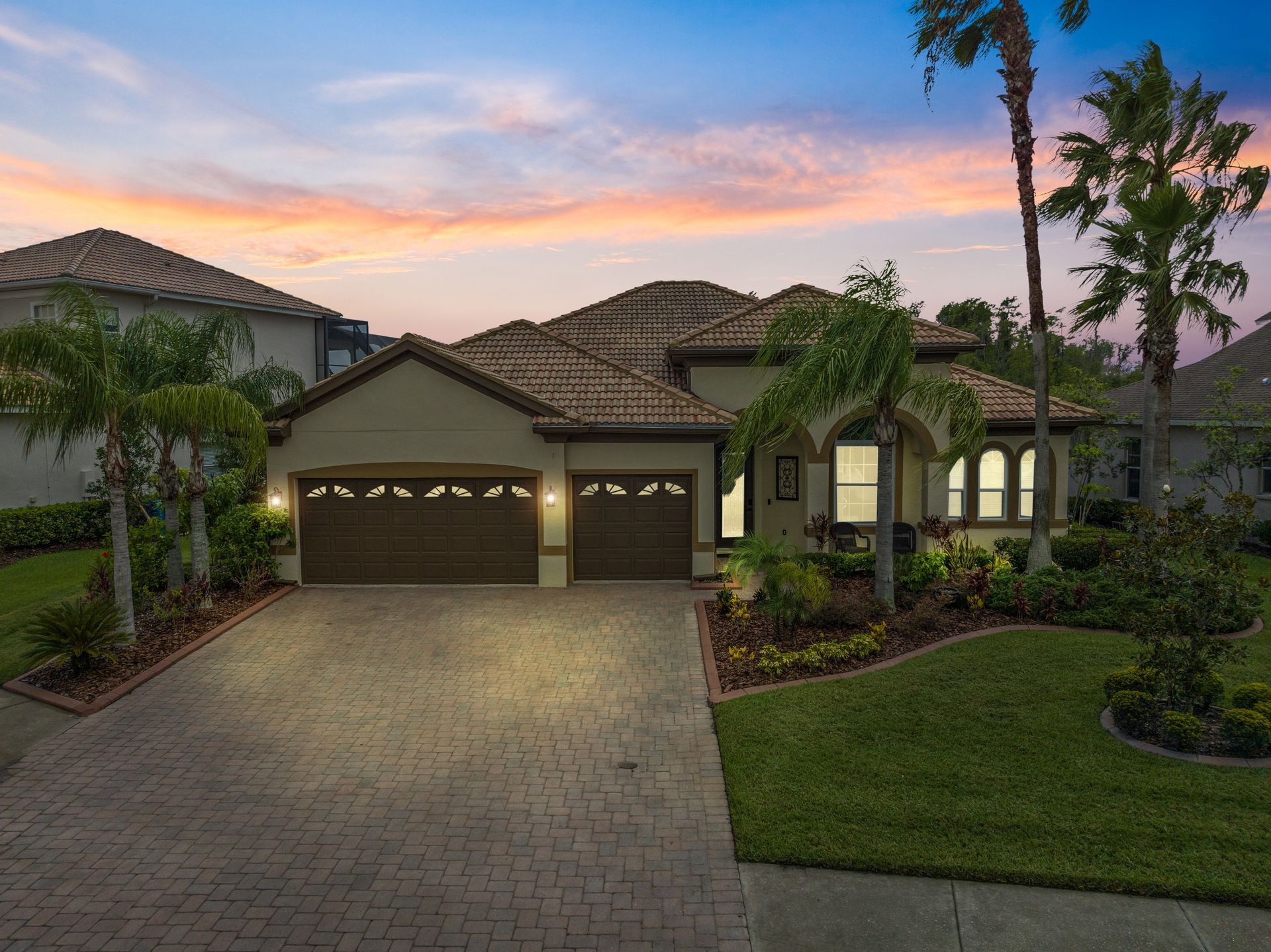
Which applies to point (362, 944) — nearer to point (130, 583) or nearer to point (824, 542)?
point (130, 583)

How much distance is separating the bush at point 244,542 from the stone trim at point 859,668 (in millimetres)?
9416

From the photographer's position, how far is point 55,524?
20203 millimetres

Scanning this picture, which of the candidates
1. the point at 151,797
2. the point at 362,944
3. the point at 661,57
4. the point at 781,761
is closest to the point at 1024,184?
the point at 661,57

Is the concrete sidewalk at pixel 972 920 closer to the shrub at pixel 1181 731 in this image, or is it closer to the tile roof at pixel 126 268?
the shrub at pixel 1181 731

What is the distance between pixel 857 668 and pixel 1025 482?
10.1 meters

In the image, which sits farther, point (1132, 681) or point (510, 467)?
point (510, 467)

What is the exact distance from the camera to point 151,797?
7617 mm

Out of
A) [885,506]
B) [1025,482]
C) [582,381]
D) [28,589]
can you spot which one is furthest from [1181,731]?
[28,589]

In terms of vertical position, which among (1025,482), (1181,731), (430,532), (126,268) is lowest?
(1181,731)

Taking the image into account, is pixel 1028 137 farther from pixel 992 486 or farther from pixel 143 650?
pixel 143 650

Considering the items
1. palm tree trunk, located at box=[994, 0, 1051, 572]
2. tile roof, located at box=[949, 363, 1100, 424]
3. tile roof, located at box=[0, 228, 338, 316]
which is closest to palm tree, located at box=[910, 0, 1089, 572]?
palm tree trunk, located at box=[994, 0, 1051, 572]

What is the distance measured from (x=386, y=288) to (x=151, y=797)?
32.0 meters

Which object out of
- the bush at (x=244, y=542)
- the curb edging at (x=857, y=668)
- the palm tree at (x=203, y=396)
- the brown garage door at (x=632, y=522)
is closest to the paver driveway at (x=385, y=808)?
the curb edging at (x=857, y=668)

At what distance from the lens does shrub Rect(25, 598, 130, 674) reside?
35.1 feet
